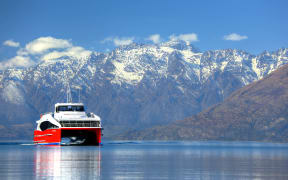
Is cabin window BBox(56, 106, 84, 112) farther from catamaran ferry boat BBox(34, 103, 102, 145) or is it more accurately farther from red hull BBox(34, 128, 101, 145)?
red hull BBox(34, 128, 101, 145)

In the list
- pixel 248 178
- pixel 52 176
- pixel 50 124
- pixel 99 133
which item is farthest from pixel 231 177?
pixel 50 124

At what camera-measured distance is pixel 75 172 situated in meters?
82.1

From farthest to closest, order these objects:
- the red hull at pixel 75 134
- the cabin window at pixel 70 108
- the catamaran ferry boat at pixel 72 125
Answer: the cabin window at pixel 70 108, the red hull at pixel 75 134, the catamaran ferry boat at pixel 72 125

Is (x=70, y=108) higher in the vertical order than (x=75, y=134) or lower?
higher

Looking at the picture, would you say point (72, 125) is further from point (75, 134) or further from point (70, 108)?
point (70, 108)

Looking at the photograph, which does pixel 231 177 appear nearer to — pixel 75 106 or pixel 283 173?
pixel 283 173

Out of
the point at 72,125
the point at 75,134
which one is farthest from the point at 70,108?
the point at 72,125

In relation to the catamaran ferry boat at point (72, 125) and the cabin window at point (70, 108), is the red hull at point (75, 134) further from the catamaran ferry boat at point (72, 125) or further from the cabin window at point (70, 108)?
the cabin window at point (70, 108)

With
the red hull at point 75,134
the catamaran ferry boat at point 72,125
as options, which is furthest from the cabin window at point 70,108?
the red hull at point 75,134

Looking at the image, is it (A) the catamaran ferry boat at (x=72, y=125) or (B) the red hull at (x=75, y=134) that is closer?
(A) the catamaran ferry boat at (x=72, y=125)

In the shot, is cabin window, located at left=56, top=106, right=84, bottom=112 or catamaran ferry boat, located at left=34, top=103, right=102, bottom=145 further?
cabin window, located at left=56, top=106, right=84, bottom=112

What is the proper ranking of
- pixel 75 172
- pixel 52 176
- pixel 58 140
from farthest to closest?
pixel 58 140, pixel 75 172, pixel 52 176

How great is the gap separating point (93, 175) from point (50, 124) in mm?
122400

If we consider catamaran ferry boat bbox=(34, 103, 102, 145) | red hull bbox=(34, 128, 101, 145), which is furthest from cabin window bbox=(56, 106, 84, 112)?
red hull bbox=(34, 128, 101, 145)
